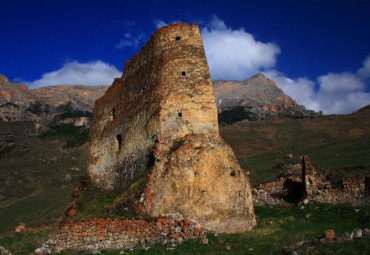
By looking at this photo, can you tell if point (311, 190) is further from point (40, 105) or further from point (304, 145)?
point (40, 105)

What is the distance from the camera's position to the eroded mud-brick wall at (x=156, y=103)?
11.5m

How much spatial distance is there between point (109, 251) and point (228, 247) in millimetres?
3442

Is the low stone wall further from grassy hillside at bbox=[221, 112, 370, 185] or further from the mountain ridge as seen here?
the mountain ridge

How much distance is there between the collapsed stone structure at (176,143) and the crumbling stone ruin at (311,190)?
7.32 meters

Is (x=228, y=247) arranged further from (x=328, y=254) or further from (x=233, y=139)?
(x=233, y=139)

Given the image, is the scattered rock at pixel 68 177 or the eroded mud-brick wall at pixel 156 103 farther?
the scattered rock at pixel 68 177

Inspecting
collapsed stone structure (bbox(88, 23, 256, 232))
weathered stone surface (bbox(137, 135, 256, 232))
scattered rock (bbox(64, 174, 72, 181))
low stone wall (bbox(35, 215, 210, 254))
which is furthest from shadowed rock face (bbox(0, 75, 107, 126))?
low stone wall (bbox(35, 215, 210, 254))

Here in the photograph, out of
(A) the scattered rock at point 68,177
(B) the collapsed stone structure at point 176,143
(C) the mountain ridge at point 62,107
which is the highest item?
(C) the mountain ridge at point 62,107

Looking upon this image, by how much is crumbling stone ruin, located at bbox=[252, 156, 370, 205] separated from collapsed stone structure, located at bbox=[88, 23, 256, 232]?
732 centimetres

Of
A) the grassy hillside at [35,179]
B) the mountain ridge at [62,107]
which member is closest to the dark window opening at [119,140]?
the grassy hillside at [35,179]

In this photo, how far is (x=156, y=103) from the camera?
11922mm

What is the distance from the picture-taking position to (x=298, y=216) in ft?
45.2

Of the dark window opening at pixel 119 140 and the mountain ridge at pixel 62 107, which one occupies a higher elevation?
the mountain ridge at pixel 62 107

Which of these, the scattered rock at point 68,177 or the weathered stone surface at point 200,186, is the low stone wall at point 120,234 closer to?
the weathered stone surface at point 200,186
